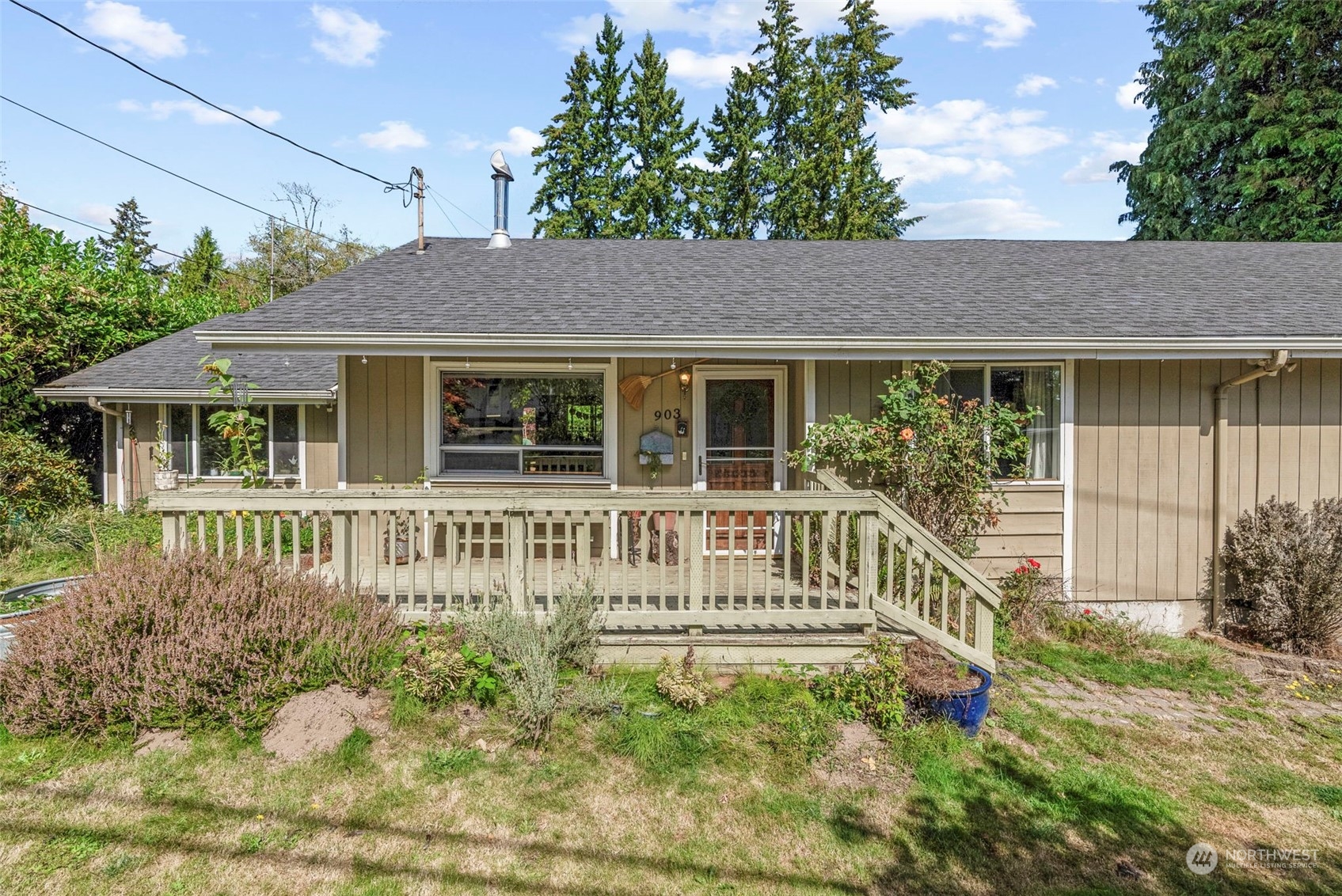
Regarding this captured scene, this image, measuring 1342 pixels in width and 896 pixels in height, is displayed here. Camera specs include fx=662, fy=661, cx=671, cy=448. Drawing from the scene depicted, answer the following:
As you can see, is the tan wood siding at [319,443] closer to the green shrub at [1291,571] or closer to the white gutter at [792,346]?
the white gutter at [792,346]

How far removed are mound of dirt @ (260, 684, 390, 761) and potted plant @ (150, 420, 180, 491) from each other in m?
8.31

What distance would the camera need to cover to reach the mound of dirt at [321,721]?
3715 millimetres

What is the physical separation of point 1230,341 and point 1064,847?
4.84m

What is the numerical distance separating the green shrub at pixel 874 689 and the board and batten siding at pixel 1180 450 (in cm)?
325

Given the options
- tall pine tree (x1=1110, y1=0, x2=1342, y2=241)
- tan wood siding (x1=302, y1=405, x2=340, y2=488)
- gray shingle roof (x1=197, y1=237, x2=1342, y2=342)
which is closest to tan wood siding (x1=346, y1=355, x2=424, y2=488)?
gray shingle roof (x1=197, y1=237, x2=1342, y2=342)

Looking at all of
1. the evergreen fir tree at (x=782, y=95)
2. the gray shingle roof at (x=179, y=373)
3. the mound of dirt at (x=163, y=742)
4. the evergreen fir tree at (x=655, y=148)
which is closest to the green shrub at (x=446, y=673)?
the mound of dirt at (x=163, y=742)

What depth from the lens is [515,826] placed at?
3.26 meters

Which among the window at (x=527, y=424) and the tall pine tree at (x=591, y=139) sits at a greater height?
the tall pine tree at (x=591, y=139)

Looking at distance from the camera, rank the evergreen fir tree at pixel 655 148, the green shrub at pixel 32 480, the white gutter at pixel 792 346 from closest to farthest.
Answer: the white gutter at pixel 792 346
the green shrub at pixel 32 480
the evergreen fir tree at pixel 655 148

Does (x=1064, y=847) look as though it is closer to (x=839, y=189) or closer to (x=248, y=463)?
(x=248, y=463)

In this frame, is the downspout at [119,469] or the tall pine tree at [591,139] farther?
the tall pine tree at [591,139]

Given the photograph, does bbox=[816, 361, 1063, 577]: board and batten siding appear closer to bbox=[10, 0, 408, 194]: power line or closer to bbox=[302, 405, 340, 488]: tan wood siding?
bbox=[10, 0, 408, 194]: power line

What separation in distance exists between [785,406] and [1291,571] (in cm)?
468

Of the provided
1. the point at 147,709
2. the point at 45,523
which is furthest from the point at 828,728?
the point at 45,523
